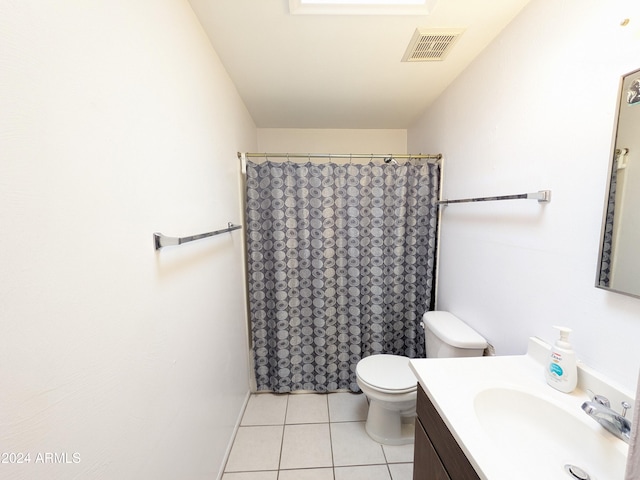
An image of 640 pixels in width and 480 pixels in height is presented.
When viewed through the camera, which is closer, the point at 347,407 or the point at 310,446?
the point at 310,446

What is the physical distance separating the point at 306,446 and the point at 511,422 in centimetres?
121

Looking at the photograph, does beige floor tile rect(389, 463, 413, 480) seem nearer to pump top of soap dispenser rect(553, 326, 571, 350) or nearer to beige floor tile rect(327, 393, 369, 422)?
beige floor tile rect(327, 393, 369, 422)

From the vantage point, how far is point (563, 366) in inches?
33.0

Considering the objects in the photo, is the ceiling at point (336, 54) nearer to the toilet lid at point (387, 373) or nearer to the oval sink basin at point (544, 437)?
the oval sink basin at point (544, 437)

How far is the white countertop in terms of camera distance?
0.63m

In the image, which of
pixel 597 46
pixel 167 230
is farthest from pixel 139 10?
pixel 597 46

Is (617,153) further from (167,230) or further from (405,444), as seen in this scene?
(405,444)

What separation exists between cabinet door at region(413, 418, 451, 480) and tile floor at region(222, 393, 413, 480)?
58 cm

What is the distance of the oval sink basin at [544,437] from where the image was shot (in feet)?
2.17

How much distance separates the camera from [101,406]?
588mm

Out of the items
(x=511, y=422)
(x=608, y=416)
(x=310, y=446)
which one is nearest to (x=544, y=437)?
(x=511, y=422)

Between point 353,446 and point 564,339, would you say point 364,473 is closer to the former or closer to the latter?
point 353,446

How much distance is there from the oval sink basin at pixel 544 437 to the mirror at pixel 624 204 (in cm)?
41

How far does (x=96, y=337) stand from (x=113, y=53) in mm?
693
